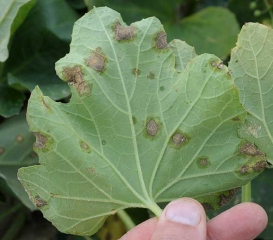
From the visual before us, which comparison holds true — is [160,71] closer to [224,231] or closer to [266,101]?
[266,101]

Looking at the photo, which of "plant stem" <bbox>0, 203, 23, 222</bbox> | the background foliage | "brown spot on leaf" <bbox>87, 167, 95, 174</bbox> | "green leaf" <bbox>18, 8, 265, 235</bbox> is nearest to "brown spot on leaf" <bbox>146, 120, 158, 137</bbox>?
"green leaf" <bbox>18, 8, 265, 235</bbox>

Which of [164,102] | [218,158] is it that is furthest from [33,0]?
[218,158]

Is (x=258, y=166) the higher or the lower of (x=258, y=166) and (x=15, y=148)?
the higher

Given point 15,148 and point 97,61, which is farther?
point 15,148

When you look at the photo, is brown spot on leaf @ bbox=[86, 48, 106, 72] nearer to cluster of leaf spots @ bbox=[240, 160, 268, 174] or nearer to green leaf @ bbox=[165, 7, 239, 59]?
cluster of leaf spots @ bbox=[240, 160, 268, 174]

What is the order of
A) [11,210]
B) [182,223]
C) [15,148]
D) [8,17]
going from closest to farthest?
1. [182,223]
2. [8,17]
3. [15,148]
4. [11,210]

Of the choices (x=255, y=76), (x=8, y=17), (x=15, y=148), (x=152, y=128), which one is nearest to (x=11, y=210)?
(x=15, y=148)

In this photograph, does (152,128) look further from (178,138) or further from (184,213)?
(184,213)
